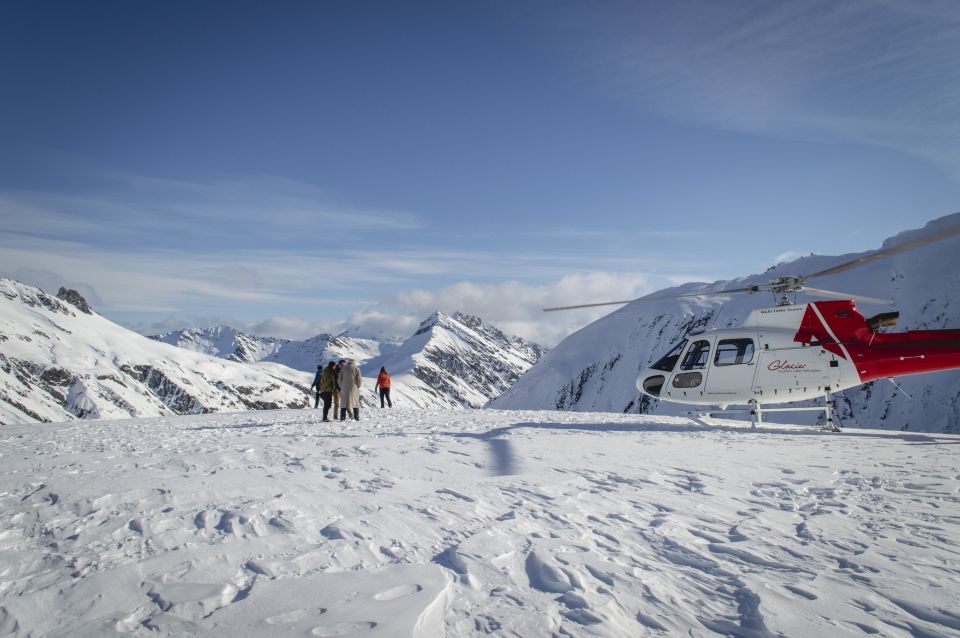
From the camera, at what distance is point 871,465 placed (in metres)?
7.98

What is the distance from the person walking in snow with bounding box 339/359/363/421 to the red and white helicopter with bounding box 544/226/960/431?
751cm

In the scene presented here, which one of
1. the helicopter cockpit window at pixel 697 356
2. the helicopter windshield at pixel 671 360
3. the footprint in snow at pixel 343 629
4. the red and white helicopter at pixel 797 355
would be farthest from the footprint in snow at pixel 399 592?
the helicopter cockpit window at pixel 697 356

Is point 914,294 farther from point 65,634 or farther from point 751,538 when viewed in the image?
point 65,634

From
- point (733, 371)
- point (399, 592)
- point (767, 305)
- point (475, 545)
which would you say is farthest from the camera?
point (767, 305)

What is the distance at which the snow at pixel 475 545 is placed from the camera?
315cm

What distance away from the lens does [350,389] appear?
1625 cm

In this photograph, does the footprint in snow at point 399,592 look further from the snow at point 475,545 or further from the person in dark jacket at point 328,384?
the person in dark jacket at point 328,384

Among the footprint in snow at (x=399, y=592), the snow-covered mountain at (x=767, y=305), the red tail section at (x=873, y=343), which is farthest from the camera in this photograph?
the snow-covered mountain at (x=767, y=305)

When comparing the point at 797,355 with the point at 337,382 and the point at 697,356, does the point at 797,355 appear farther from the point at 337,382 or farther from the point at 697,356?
the point at 337,382

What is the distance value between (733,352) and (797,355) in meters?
1.62

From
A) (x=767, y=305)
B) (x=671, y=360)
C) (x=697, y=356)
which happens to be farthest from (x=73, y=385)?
(x=697, y=356)

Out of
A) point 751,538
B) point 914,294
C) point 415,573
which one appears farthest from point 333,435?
point 914,294

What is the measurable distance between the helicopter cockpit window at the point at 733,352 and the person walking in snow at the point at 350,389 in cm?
1128

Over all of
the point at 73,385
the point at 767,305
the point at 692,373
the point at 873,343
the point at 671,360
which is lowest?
the point at 73,385
